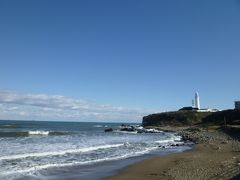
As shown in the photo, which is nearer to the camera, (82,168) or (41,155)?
(82,168)

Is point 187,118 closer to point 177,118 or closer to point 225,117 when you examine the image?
point 177,118

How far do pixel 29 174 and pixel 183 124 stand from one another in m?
102

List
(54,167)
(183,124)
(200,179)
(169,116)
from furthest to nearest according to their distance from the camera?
(169,116) < (183,124) < (54,167) < (200,179)

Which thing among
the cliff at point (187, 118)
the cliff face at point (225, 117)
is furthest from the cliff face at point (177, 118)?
the cliff face at point (225, 117)

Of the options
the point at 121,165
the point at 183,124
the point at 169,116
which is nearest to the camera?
the point at 121,165

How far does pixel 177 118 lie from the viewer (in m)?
124

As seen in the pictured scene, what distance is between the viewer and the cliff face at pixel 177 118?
118688 mm

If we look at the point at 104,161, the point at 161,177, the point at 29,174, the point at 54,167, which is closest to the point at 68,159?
the point at 104,161

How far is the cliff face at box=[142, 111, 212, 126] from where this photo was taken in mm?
118688

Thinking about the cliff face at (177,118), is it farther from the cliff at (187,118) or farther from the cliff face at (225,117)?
the cliff face at (225,117)

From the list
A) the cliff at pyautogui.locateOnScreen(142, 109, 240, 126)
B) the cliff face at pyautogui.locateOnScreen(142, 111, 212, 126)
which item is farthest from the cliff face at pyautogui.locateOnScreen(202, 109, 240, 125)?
the cliff face at pyautogui.locateOnScreen(142, 111, 212, 126)

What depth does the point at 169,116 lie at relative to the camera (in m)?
130

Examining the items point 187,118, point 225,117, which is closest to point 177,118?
point 187,118

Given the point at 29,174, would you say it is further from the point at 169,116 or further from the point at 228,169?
the point at 169,116
